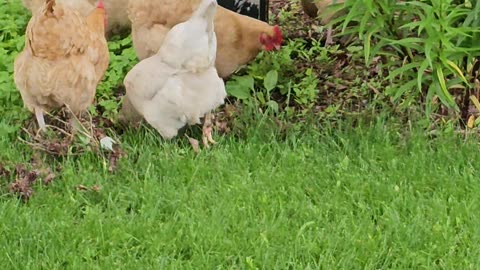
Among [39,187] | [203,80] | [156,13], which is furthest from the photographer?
[156,13]

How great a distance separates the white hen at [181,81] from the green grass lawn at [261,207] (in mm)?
155

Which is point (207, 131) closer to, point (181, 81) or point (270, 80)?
point (181, 81)

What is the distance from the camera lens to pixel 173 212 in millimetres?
4070

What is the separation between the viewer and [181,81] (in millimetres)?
4633

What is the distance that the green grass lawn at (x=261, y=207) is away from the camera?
369cm

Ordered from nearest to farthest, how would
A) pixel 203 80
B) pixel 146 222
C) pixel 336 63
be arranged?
pixel 146 222
pixel 203 80
pixel 336 63

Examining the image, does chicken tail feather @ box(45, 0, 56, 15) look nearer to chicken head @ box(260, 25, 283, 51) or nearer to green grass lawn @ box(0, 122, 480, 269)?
green grass lawn @ box(0, 122, 480, 269)

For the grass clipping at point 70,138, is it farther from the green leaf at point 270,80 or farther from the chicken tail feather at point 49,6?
the green leaf at point 270,80

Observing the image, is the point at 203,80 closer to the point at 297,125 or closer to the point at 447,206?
the point at 297,125

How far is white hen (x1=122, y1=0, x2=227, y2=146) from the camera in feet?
14.9

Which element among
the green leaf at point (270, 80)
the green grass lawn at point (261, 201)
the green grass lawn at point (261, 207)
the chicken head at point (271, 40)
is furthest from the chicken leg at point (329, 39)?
the green grass lawn at point (261, 207)

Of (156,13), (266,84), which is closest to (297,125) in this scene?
(266,84)

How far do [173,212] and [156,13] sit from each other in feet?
4.74

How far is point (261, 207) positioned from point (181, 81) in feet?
3.06
